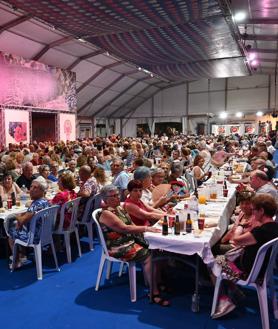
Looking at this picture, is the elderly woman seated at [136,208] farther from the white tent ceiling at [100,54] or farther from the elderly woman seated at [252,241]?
the white tent ceiling at [100,54]

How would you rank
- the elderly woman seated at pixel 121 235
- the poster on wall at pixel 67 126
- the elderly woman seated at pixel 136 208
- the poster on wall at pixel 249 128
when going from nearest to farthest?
the elderly woman seated at pixel 121 235 → the elderly woman seated at pixel 136 208 → the poster on wall at pixel 67 126 → the poster on wall at pixel 249 128

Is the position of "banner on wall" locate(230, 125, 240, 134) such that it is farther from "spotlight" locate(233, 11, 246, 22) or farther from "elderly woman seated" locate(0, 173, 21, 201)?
"elderly woman seated" locate(0, 173, 21, 201)

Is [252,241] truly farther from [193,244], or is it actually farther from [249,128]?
[249,128]

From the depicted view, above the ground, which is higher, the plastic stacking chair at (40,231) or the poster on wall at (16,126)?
the poster on wall at (16,126)

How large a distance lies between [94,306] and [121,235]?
777 millimetres

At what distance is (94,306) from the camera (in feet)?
11.3

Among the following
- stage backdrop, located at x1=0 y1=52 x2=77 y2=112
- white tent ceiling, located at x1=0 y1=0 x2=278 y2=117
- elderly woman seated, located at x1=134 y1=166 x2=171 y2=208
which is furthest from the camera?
stage backdrop, located at x1=0 y1=52 x2=77 y2=112

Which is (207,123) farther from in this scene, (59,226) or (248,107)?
(59,226)

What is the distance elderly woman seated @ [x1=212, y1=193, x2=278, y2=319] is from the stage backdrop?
43.3 ft

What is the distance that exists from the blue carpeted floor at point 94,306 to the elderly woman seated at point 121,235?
0.25 meters

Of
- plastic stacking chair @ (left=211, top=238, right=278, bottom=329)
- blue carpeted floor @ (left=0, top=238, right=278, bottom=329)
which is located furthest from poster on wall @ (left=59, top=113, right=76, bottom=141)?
plastic stacking chair @ (left=211, top=238, right=278, bottom=329)

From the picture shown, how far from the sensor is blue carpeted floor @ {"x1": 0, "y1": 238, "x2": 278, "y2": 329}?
10.3ft

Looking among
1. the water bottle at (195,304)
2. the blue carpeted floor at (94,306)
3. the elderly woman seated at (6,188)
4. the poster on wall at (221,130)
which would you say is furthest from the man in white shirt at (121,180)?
the poster on wall at (221,130)

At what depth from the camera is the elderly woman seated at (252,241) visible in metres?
2.88
